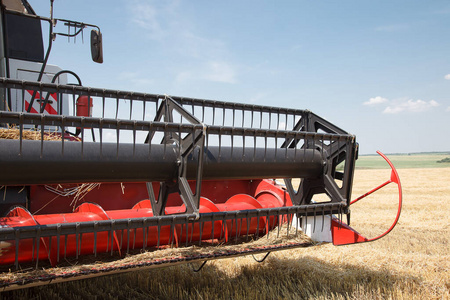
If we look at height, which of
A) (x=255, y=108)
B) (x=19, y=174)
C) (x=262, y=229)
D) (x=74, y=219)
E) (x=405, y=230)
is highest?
(x=255, y=108)

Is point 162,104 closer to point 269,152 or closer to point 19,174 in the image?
point 269,152

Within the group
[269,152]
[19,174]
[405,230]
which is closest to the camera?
[19,174]

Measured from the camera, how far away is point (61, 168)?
97.0 inches

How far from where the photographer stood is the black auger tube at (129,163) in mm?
2391

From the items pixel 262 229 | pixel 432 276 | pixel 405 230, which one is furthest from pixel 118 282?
pixel 405 230

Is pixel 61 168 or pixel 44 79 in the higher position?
pixel 44 79

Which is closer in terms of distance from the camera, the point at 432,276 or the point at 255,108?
the point at 432,276

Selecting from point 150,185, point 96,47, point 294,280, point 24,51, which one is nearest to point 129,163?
point 150,185

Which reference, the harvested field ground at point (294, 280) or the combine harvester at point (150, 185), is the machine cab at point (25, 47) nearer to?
the combine harvester at point (150, 185)

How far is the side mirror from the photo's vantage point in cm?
426

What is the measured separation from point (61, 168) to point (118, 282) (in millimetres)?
1689

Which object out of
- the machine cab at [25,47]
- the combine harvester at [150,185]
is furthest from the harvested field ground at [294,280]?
the machine cab at [25,47]

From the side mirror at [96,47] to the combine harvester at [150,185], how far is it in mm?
20

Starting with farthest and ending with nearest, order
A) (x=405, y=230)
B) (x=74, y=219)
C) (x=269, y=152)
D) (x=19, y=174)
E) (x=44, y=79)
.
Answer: (x=405, y=230)
(x=44, y=79)
(x=269, y=152)
(x=74, y=219)
(x=19, y=174)
